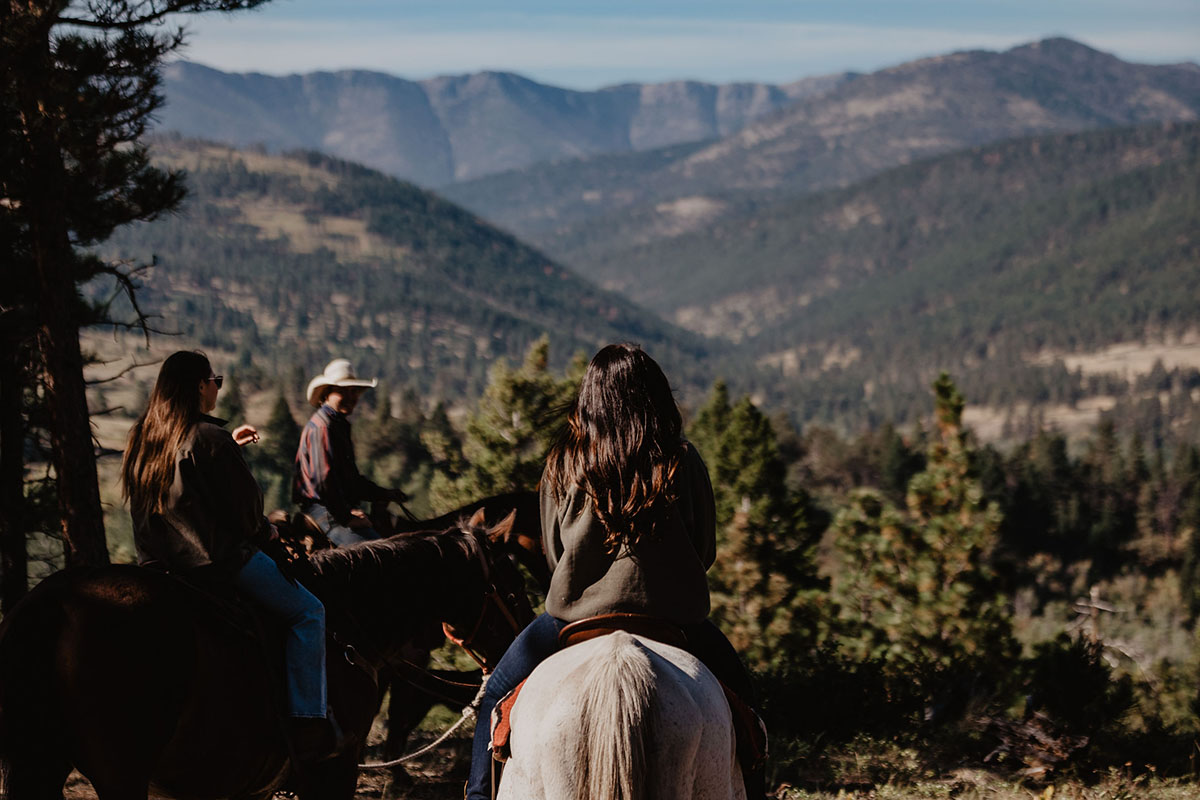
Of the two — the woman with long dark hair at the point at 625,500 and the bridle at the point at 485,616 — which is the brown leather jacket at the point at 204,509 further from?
the bridle at the point at 485,616

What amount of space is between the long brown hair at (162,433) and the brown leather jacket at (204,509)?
53mm

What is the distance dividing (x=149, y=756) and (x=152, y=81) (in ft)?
29.5

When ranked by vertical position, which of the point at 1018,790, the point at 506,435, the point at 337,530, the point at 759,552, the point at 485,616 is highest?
the point at 337,530

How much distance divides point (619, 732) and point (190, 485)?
293 cm

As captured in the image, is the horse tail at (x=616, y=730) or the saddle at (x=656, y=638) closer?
the horse tail at (x=616, y=730)

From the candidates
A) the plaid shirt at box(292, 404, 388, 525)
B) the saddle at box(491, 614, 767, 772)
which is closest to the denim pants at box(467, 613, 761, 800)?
the saddle at box(491, 614, 767, 772)

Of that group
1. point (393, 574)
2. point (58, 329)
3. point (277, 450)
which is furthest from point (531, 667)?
point (277, 450)

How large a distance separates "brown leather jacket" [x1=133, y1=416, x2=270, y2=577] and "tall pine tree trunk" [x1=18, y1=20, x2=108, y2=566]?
18.0 feet

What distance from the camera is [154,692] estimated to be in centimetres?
514

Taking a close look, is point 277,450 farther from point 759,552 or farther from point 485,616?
point 485,616

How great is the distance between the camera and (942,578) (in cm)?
2488

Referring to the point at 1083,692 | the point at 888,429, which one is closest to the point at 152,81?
the point at 1083,692

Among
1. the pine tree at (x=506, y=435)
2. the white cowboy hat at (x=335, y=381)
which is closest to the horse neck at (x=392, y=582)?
the white cowboy hat at (x=335, y=381)

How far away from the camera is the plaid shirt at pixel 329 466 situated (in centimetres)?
811
